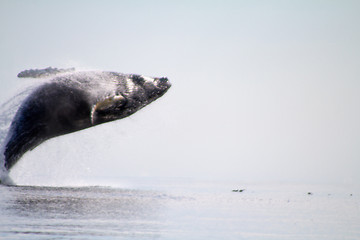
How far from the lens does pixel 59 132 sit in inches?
625

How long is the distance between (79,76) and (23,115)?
7.28ft

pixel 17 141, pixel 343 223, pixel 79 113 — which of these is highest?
pixel 79 113

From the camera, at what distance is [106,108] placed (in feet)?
49.5

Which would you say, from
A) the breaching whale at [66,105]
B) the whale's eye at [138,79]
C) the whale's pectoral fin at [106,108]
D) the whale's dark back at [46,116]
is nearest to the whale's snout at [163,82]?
the whale's eye at [138,79]

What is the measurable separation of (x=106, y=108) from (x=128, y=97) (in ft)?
3.45

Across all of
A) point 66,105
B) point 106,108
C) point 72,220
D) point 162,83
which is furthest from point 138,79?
point 72,220

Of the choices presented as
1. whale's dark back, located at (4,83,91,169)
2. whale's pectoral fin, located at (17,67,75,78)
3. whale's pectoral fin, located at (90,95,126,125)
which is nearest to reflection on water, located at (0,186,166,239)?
whale's dark back, located at (4,83,91,169)

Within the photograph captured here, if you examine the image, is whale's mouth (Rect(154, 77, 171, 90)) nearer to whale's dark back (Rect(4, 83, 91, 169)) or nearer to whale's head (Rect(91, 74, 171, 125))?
whale's head (Rect(91, 74, 171, 125))

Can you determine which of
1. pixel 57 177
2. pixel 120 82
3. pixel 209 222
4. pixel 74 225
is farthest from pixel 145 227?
pixel 57 177

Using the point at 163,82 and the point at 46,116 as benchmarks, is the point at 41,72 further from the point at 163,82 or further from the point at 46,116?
the point at 163,82

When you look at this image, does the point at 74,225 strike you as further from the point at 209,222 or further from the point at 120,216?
the point at 209,222

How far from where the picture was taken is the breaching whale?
48.4 feet

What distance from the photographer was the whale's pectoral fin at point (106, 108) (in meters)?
14.8

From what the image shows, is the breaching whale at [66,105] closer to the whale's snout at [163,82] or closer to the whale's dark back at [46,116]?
the whale's dark back at [46,116]
